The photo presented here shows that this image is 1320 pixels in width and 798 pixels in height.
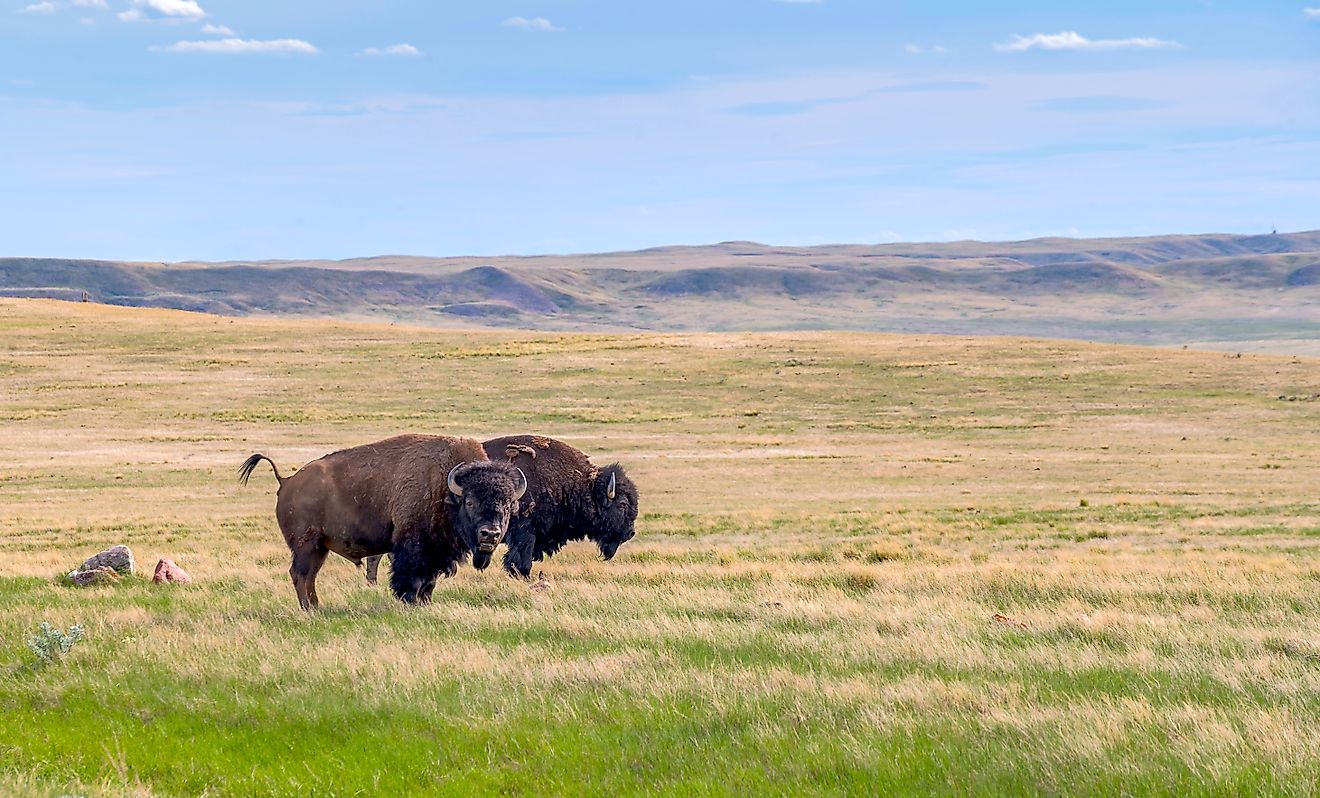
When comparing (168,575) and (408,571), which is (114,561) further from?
(408,571)

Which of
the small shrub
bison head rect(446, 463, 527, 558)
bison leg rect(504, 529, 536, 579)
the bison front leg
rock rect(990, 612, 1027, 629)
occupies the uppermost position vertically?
bison head rect(446, 463, 527, 558)

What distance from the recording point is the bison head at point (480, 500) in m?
12.2

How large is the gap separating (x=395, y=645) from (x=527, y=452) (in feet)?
24.9

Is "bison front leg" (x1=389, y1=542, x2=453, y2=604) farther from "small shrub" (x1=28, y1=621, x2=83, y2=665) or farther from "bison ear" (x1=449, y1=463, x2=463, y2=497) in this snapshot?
"small shrub" (x1=28, y1=621, x2=83, y2=665)

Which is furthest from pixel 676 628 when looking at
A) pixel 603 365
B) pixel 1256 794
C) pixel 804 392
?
pixel 603 365

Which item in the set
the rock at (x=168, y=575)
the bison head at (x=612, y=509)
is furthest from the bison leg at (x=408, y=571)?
the bison head at (x=612, y=509)

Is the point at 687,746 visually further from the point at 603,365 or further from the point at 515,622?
the point at 603,365

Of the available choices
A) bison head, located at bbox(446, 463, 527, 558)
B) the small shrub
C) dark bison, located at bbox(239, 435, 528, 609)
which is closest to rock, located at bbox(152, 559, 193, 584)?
dark bison, located at bbox(239, 435, 528, 609)

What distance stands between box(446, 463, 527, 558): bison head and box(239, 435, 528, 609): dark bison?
0.01m

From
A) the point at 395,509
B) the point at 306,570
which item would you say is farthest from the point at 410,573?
the point at 306,570

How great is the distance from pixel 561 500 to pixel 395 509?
4876 millimetres

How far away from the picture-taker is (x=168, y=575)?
14.2 meters

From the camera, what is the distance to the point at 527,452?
17.2 meters

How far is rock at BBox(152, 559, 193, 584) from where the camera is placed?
45.9 feet
